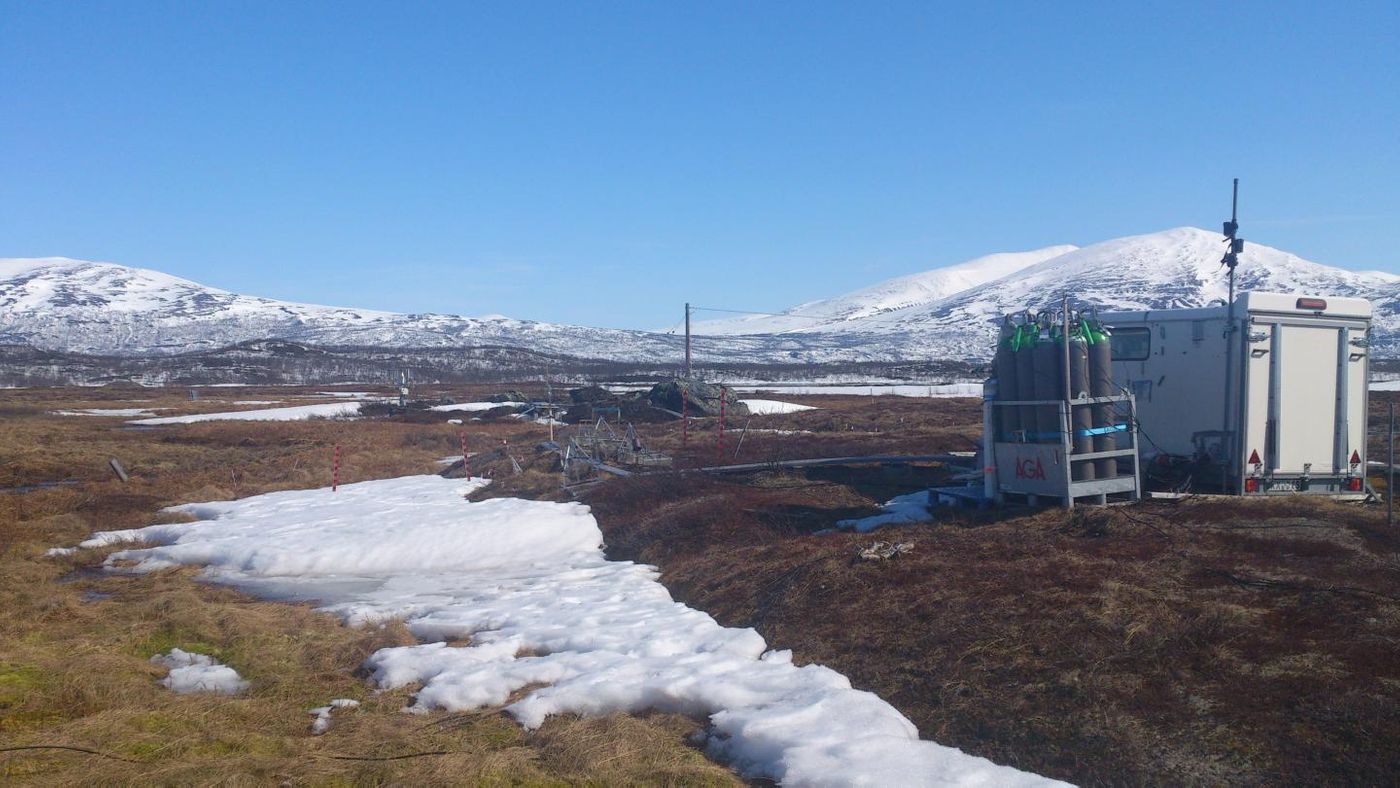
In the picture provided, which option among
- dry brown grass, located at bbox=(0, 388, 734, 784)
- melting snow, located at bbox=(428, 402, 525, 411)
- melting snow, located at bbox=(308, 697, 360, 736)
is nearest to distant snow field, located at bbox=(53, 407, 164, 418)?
melting snow, located at bbox=(428, 402, 525, 411)

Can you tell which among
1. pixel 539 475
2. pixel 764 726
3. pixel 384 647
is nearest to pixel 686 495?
pixel 539 475

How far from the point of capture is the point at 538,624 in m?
9.34

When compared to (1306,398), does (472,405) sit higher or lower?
lower

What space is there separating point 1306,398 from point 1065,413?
Result: 4.01 meters

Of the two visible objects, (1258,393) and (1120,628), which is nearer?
(1120,628)

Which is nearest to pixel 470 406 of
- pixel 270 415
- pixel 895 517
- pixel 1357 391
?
pixel 270 415

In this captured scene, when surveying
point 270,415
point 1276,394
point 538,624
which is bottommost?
point 270,415

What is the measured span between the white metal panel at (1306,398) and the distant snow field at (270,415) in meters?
41.2

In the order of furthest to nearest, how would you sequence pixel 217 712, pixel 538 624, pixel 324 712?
pixel 538 624 → pixel 324 712 → pixel 217 712

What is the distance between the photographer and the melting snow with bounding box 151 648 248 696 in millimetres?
7574

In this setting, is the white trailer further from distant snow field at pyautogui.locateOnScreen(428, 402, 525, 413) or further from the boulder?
distant snow field at pyautogui.locateOnScreen(428, 402, 525, 413)

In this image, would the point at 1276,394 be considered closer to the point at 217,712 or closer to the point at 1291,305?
the point at 1291,305

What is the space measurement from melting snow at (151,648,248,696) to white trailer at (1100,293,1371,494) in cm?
1200

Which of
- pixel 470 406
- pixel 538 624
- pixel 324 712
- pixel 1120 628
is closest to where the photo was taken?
pixel 324 712
